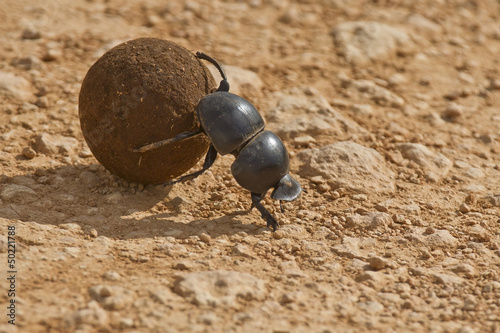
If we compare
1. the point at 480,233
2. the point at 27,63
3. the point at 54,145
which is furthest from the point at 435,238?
the point at 27,63

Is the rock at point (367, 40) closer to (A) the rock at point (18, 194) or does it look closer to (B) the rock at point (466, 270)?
(B) the rock at point (466, 270)

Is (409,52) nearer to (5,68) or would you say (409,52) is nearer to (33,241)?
(5,68)

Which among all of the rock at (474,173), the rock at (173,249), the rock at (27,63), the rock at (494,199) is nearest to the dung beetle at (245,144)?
the rock at (173,249)

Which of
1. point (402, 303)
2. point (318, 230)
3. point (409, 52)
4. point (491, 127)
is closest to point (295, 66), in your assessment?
point (409, 52)

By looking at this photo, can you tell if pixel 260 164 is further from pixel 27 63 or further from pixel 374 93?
pixel 27 63

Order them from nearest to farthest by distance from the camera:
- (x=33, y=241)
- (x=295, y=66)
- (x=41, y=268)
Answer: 1. (x=41, y=268)
2. (x=33, y=241)
3. (x=295, y=66)
